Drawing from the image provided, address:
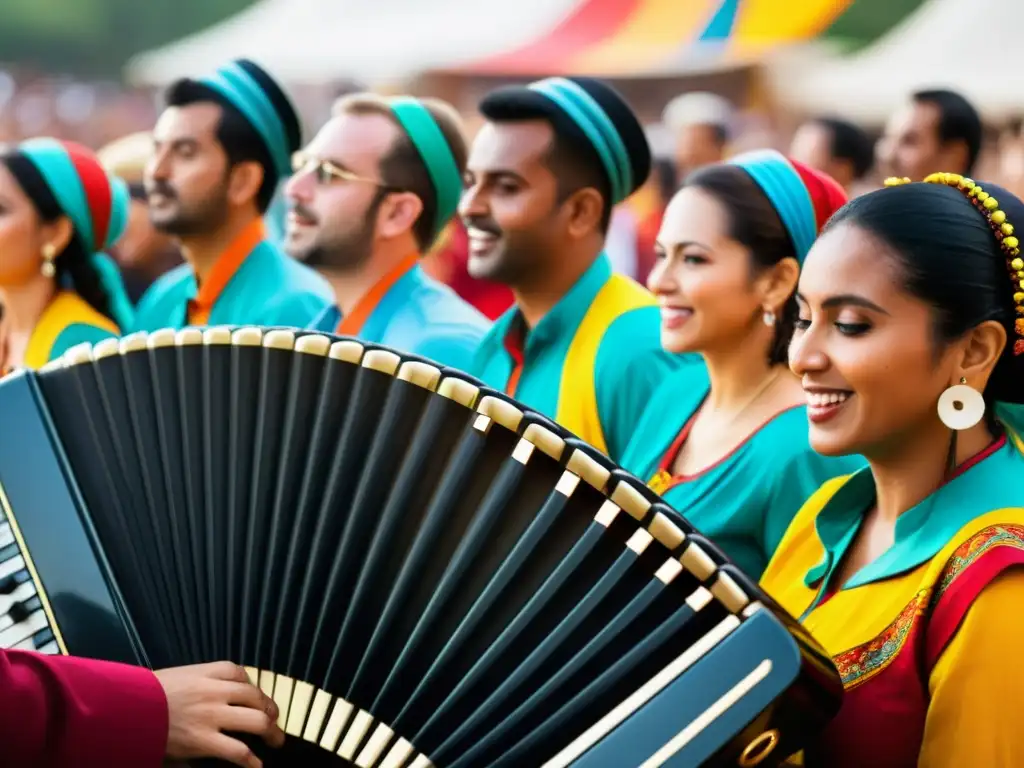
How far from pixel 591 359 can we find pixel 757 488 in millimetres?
745

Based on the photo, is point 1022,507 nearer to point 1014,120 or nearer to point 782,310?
point 782,310

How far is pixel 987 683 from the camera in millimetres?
1465

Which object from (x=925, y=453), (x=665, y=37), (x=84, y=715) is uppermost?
(x=665, y=37)

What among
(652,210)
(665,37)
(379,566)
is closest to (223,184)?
(379,566)

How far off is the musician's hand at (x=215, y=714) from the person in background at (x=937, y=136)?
357cm

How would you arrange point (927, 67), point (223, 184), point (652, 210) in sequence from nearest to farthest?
point (223, 184) < point (652, 210) < point (927, 67)

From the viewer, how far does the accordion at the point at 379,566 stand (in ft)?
4.62

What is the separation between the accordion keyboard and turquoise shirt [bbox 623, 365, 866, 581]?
37.7 inches

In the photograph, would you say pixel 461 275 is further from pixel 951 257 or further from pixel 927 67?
pixel 927 67

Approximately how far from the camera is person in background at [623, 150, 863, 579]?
7.75 ft

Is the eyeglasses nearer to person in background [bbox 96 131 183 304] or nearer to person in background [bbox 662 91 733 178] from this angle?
person in background [bbox 96 131 183 304]

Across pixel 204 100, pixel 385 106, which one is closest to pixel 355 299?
pixel 385 106

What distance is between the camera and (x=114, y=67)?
12.9 meters

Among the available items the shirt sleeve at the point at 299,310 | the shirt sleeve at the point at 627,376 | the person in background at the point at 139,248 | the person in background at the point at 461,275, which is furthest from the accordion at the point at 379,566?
the person in background at the point at 139,248
